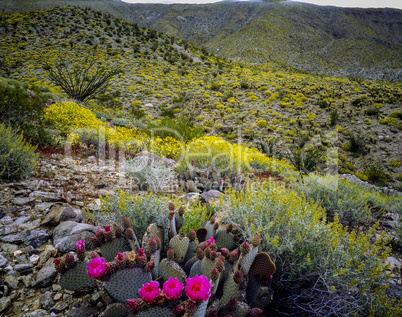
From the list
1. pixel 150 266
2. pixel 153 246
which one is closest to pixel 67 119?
pixel 153 246

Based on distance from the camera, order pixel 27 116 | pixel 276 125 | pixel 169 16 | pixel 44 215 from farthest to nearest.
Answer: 1. pixel 169 16
2. pixel 276 125
3. pixel 27 116
4. pixel 44 215

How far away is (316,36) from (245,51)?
2870 centimetres

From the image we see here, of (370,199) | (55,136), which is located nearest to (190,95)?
(55,136)

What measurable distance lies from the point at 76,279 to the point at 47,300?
39cm

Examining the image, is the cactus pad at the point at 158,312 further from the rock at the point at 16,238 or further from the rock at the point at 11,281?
the rock at the point at 16,238

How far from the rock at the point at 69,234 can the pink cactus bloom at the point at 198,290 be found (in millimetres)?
1728

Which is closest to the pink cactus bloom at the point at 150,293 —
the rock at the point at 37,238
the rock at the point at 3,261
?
the rock at the point at 3,261

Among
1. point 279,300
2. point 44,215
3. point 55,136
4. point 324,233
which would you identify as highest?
point 55,136

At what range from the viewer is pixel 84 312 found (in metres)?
1.63

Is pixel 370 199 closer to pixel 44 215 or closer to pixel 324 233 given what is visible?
pixel 324 233

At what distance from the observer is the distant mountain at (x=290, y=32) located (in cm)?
4281

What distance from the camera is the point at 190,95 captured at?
643 inches

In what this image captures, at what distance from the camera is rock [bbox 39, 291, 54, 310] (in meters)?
1.73

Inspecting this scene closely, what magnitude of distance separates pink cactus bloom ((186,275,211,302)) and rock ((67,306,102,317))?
96 cm
